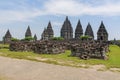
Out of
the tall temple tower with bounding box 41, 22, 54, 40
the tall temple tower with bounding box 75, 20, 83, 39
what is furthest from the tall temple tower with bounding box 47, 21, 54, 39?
the tall temple tower with bounding box 75, 20, 83, 39

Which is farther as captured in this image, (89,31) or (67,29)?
(67,29)

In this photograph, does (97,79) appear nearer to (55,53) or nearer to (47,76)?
(47,76)

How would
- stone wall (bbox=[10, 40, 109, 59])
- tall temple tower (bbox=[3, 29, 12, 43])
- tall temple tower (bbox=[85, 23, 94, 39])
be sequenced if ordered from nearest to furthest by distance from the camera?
stone wall (bbox=[10, 40, 109, 59]) → tall temple tower (bbox=[85, 23, 94, 39]) → tall temple tower (bbox=[3, 29, 12, 43])

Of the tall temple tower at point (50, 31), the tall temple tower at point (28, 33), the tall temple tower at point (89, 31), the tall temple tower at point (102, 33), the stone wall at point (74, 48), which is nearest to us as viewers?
the stone wall at point (74, 48)

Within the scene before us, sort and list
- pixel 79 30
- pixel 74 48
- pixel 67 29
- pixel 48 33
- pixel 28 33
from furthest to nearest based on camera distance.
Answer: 1. pixel 28 33
2. pixel 48 33
3. pixel 67 29
4. pixel 79 30
5. pixel 74 48

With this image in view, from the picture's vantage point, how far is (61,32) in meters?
97.1

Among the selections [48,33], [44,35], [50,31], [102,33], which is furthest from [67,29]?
[102,33]

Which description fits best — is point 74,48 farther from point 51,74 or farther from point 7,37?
point 7,37

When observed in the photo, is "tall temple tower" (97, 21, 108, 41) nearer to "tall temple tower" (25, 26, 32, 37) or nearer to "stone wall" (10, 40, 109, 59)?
"tall temple tower" (25, 26, 32, 37)

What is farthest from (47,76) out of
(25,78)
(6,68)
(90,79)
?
(6,68)

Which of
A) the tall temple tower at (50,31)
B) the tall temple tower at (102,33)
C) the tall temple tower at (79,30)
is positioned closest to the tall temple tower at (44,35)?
the tall temple tower at (50,31)

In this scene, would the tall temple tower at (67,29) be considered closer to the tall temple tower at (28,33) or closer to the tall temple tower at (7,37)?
the tall temple tower at (28,33)

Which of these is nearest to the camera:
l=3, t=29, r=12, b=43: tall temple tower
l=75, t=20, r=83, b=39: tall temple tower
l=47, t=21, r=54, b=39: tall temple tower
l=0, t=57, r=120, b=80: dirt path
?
l=0, t=57, r=120, b=80: dirt path

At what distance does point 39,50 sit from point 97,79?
22.2 metres
